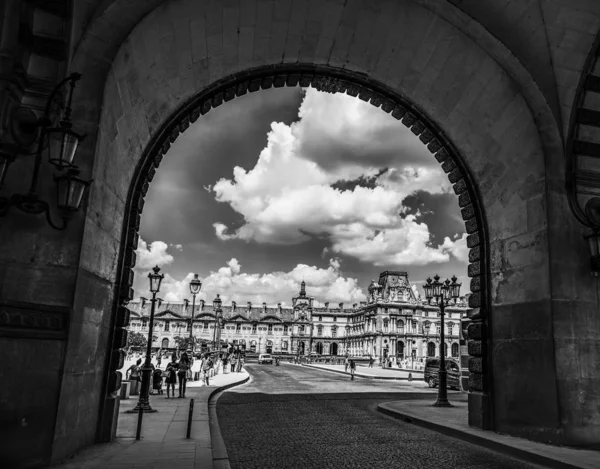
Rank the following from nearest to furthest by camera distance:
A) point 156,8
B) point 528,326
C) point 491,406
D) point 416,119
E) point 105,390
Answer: point 156,8 < point 105,390 < point 528,326 < point 491,406 < point 416,119

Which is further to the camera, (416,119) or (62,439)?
(416,119)

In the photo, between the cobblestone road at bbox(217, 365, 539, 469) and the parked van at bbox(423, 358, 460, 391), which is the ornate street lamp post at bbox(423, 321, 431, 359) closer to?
the parked van at bbox(423, 358, 460, 391)

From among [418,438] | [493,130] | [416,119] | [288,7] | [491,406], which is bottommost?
[418,438]

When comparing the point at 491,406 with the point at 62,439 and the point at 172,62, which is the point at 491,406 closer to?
the point at 62,439

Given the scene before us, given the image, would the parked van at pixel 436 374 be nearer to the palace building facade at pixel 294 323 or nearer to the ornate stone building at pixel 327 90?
the ornate stone building at pixel 327 90

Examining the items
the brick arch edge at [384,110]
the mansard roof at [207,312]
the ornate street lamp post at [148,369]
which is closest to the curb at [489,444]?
the brick arch edge at [384,110]

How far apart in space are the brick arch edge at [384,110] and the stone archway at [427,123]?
3cm

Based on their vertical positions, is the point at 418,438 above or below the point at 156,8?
below

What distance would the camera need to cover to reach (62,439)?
6.73 meters

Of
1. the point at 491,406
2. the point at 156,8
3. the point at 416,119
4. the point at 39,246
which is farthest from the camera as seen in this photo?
the point at 416,119

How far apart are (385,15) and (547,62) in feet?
10.8

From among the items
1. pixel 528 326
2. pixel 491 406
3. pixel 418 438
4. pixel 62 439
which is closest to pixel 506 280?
pixel 528 326

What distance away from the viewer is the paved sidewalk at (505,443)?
764cm

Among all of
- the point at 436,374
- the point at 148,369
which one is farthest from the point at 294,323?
the point at 148,369
